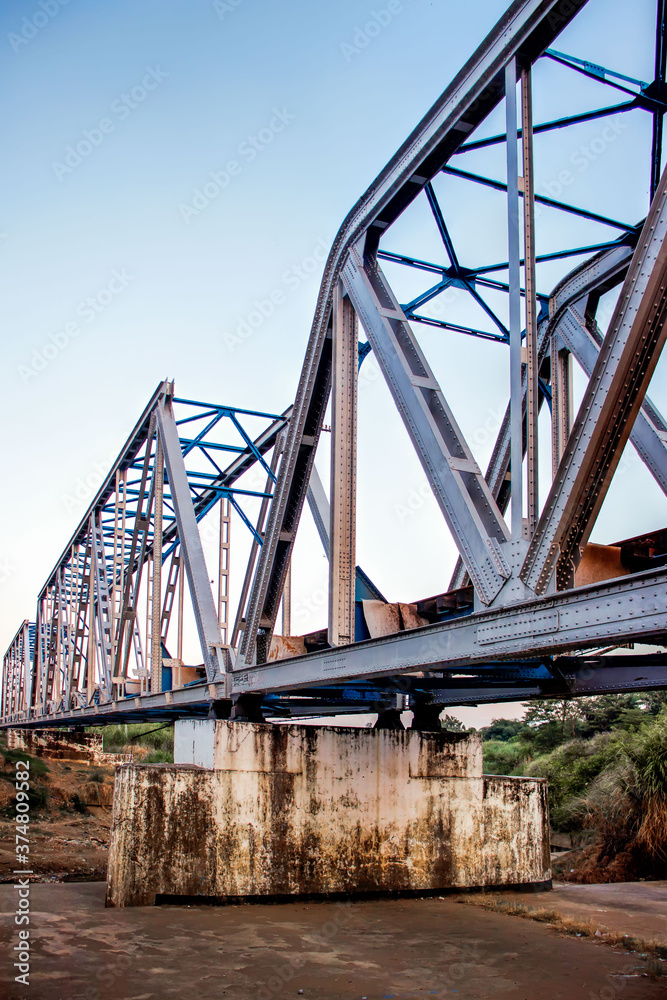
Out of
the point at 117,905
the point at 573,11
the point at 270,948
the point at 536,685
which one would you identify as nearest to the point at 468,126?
the point at 573,11

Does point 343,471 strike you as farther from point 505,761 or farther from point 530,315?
point 505,761

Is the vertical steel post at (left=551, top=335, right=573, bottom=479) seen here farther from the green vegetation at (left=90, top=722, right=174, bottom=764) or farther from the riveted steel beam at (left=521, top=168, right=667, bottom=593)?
the green vegetation at (left=90, top=722, right=174, bottom=764)

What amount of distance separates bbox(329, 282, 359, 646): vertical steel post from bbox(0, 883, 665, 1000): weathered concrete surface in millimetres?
3382

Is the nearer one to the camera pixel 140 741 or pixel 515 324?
pixel 515 324

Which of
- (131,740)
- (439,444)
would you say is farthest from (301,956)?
(131,740)

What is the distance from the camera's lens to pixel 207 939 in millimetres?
9680

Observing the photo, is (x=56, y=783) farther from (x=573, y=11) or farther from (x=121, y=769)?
(x=573, y=11)

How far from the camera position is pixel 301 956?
9.05 metres

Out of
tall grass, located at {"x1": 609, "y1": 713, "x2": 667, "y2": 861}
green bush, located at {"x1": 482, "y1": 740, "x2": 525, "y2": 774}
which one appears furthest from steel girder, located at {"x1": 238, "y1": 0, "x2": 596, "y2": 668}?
green bush, located at {"x1": 482, "y1": 740, "x2": 525, "y2": 774}

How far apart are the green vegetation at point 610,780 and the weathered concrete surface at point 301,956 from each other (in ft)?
18.9

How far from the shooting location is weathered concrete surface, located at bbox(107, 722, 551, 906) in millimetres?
11789

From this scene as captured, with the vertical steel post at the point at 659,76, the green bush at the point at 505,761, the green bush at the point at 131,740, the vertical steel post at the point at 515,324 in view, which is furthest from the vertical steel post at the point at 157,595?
the green bush at the point at 131,740

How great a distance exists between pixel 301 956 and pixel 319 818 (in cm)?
387

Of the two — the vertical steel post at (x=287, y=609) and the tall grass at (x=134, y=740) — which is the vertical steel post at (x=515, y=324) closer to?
the vertical steel post at (x=287, y=609)
